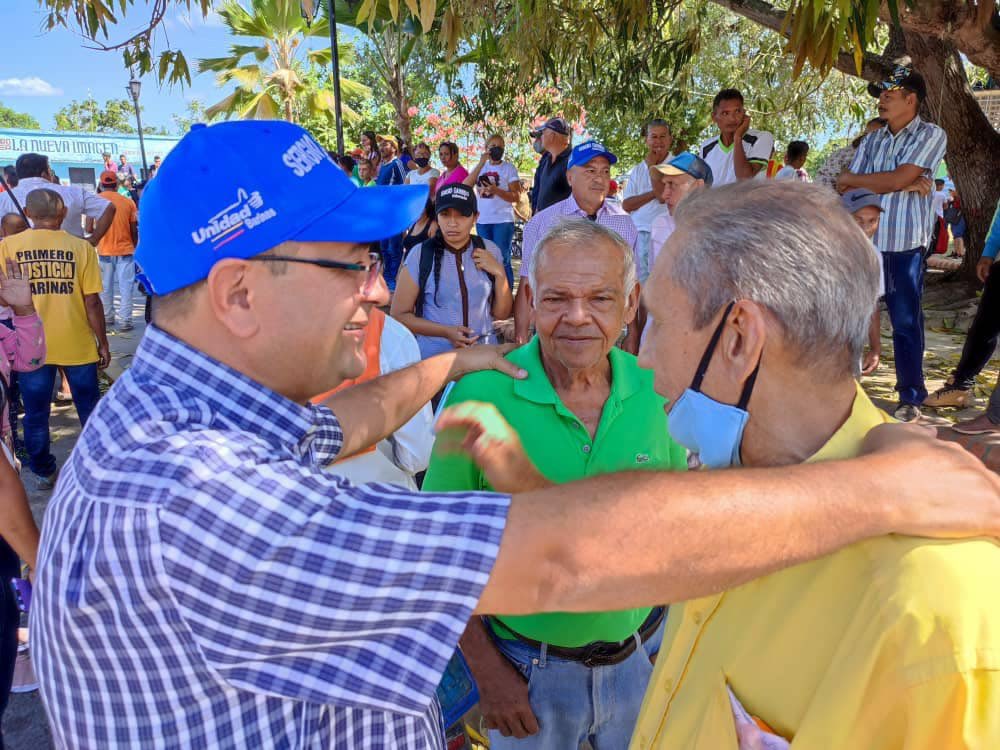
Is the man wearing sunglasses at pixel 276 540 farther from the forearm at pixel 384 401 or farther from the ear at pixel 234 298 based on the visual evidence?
the forearm at pixel 384 401

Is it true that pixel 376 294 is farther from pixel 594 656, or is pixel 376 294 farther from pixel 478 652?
pixel 594 656

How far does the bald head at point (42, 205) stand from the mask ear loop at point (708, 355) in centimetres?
585

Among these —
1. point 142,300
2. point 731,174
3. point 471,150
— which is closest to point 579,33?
point 731,174

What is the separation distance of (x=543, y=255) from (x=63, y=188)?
309 inches

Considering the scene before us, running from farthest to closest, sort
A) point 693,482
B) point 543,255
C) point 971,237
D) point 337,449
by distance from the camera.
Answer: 1. point 971,237
2. point 543,255
3. point 337,449
4. point 693,482

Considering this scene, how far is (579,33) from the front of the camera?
747 centimetres

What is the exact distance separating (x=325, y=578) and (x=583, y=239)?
1.77 metres

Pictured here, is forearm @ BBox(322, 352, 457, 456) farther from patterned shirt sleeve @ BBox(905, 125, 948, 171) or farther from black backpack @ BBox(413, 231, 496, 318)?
patterned shirt sleeve @ BBox(905, 125, 948, 171)

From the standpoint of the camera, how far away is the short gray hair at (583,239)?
240 cm

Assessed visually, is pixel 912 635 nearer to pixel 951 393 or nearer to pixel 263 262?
pixel 263 262

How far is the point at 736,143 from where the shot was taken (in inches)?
257

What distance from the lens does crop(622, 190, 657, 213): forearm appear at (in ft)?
23.2

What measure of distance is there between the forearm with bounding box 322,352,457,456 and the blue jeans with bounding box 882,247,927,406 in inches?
189

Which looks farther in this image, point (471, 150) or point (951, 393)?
point (471, 150)
